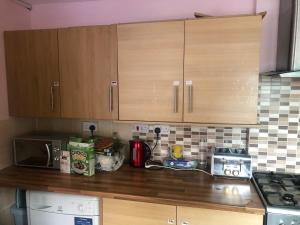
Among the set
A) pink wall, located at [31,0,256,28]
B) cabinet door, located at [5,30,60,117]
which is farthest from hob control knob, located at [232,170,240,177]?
cabinet door, located at [5,30,60,117]

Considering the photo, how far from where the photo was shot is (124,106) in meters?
1.73

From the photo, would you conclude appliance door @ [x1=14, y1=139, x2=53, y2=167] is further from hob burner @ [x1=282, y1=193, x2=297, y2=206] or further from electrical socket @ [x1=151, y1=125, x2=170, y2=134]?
hob burner @ [x1=282, y1=193, x2=297, y2=206]

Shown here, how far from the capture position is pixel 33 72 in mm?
1833

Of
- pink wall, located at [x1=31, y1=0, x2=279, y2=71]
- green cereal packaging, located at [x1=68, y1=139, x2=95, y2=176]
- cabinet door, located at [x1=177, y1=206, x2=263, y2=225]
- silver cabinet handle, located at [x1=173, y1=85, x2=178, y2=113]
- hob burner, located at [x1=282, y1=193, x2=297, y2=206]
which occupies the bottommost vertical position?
cabinet door, located at [x1=177, y1=206, x2=263, y2=225]

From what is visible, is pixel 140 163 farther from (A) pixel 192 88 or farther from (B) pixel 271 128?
(B) pixel 271 128

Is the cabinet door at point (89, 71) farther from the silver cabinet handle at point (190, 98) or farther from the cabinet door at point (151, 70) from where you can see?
the silver cabinet handle at point (190, 98)

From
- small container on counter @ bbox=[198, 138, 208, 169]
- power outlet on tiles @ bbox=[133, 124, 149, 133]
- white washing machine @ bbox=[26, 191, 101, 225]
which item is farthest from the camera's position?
power outlet on tiles @ bbox=[133, 124, 149, 133]

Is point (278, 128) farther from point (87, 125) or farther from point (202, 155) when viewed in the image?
point (87, 125)

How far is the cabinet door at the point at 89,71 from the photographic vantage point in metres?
1.71

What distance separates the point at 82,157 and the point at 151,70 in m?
0.79

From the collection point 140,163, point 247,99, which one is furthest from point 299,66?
point 140,163

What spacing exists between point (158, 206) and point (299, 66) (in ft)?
3.76

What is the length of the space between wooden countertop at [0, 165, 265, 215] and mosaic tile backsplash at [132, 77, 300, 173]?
285mm

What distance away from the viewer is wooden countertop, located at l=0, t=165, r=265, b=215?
1.39 metres
